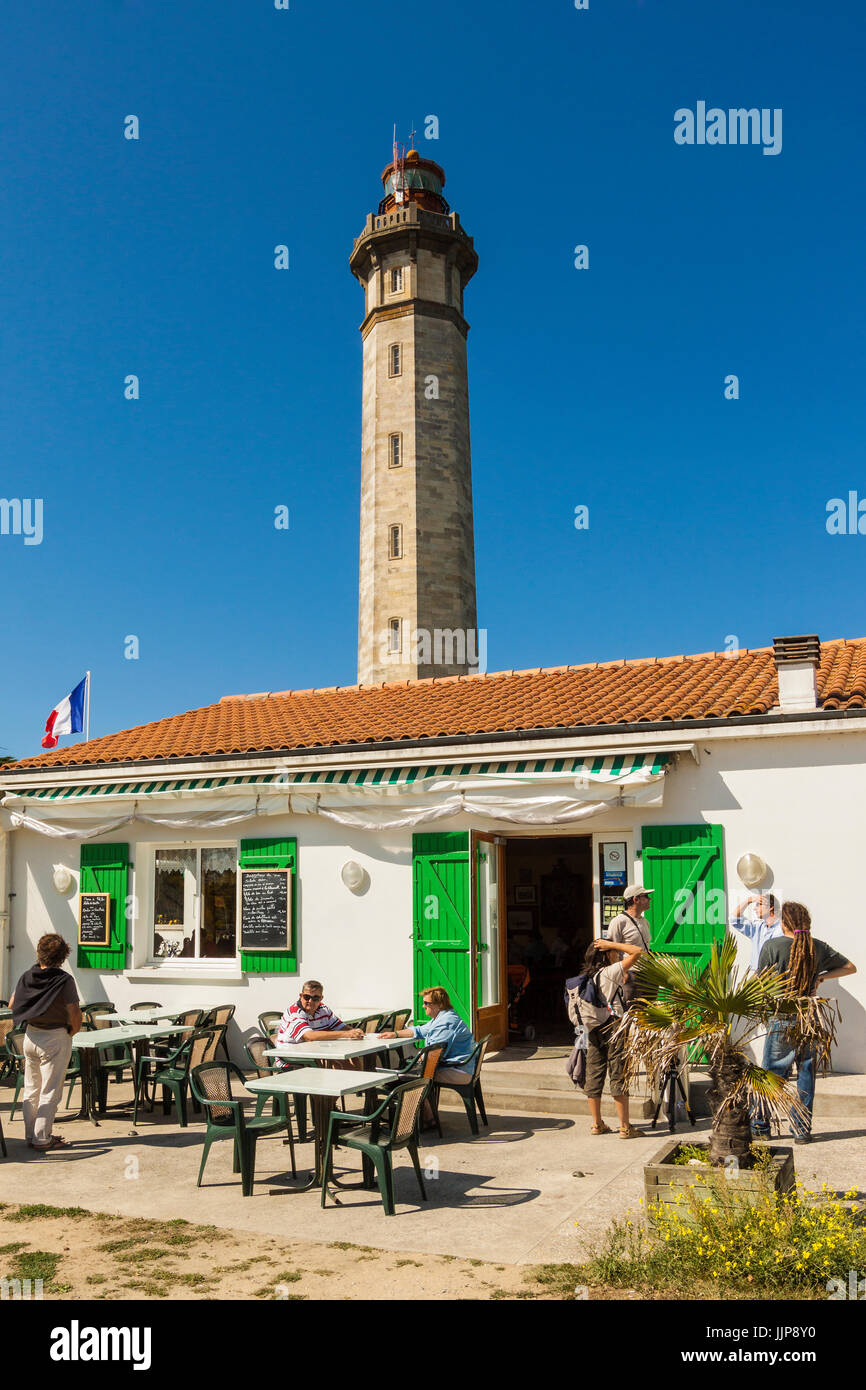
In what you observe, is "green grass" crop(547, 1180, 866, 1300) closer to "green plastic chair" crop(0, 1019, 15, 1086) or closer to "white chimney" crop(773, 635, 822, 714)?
"white chimney" crop(773, 635, 822, 714)

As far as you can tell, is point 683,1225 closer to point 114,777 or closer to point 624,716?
point 624,716

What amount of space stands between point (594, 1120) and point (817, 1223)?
3813mm

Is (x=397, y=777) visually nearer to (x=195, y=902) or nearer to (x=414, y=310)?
(x=195, y=902)

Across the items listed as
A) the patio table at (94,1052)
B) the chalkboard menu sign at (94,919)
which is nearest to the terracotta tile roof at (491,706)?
the chalkboard menu sign at (94,919)

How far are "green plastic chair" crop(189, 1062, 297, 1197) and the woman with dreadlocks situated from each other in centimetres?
351

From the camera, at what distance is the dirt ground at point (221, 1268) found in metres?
5.05

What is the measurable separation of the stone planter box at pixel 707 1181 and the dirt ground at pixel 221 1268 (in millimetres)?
848

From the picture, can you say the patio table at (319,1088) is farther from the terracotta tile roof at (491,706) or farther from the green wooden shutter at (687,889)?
the terracotta tile roof at (491,706)

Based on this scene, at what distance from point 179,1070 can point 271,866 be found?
3.19 m

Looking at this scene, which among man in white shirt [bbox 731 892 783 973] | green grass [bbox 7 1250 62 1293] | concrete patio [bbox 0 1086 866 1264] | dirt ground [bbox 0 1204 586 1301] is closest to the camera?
dirt ground [bbox 0 1204 586 1301]

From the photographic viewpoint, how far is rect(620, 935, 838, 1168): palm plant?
553 cm

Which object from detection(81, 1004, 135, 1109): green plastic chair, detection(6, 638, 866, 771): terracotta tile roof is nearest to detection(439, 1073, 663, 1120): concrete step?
detection(81, 1004, 135, 1109): green plastic chair

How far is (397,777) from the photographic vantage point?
38.0 ft

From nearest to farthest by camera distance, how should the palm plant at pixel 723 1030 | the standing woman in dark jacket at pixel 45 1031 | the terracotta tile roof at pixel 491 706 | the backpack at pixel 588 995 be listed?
the palm plant at pixel 723 1030
the backpack at pixel 588 995
the standing woman in dark jacket at pixel 45 1031
the terracotta tile roof at pixel 491 706
